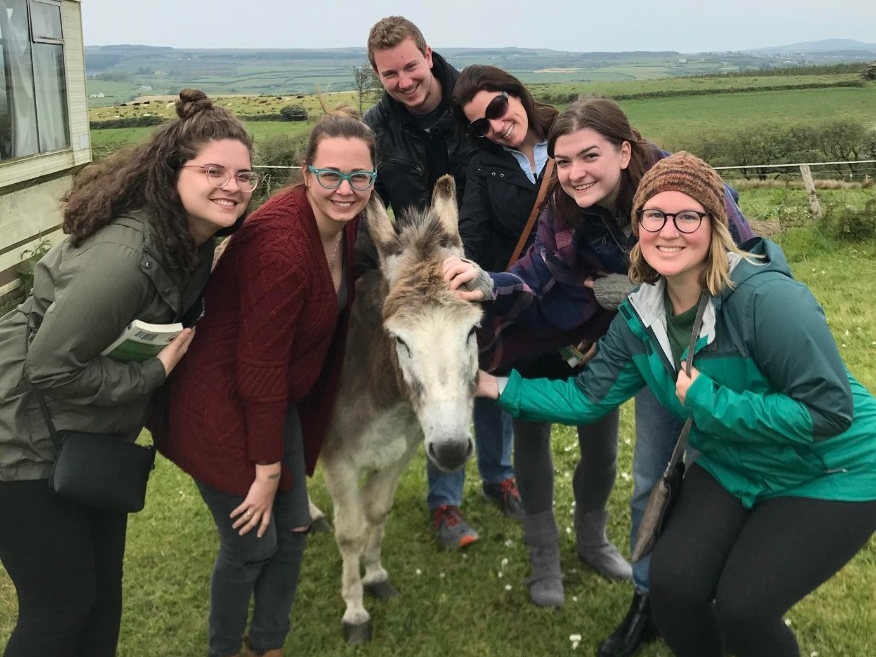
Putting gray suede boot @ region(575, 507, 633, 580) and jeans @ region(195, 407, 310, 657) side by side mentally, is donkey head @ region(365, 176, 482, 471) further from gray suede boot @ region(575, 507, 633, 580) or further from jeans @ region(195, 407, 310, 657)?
gray suede boot @ region(575, 507, 633, 580)

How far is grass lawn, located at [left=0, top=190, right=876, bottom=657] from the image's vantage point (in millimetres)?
3840

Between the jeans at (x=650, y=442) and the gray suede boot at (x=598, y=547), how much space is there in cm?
77

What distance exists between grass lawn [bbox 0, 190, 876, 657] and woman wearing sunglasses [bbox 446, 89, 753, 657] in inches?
19.8

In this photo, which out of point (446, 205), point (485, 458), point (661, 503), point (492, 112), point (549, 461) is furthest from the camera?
point (485, 458)

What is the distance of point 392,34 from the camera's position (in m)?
3.92

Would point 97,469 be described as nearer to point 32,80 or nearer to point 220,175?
point 220,175

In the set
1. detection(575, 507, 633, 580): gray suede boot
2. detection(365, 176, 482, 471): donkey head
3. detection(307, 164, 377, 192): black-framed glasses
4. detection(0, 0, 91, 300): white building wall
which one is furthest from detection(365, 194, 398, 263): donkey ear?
detection(0, 0, 91, 300): white building wall

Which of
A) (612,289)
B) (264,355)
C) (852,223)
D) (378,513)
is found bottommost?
(378,513)

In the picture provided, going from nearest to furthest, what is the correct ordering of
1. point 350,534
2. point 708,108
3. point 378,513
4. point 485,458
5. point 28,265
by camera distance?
point 350,534
point 378,513
point 485,458
point 28,265
point 708,108

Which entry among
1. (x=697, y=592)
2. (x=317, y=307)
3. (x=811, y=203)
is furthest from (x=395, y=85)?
(x=811, y=203)

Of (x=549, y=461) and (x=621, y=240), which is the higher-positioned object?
(x=621, y=240)

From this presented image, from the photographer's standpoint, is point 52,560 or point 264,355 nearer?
point 52,560

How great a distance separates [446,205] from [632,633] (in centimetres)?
248

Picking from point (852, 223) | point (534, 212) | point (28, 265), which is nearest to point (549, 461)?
point (534, 212)
